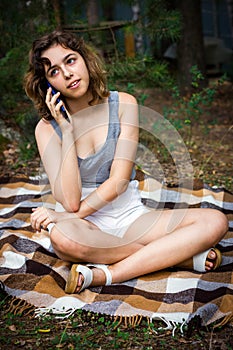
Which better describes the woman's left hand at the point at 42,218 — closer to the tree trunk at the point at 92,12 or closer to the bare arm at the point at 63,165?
the bare arm at the point at 63,165

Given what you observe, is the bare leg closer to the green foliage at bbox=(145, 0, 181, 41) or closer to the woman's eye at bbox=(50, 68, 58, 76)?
the woman's eye at bbox=(50, 68, 58, 76)

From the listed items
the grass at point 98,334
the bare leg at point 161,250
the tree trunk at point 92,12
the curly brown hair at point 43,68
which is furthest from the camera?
the tree trunk at point 92,12

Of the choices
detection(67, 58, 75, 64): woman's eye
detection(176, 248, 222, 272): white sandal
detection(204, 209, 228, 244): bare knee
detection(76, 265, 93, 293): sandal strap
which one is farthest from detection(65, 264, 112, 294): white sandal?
detection(67, 58, 75, 64): woman's eye

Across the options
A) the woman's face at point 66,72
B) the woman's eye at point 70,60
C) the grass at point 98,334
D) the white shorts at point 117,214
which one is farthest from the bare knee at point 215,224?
the woman's eye at point 70,60

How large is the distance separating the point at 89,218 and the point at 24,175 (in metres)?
1.50

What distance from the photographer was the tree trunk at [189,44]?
576 cm

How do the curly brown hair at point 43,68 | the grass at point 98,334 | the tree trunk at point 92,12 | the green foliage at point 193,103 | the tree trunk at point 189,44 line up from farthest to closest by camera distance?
Answer: the tree trunk at point 189,44 → the tree trunk at point 92,12 → the green foliage at point 193,103 → the curly brown hair at point 43,68 → the grass at point 98,334

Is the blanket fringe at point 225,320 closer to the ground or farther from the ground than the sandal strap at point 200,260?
closer to the ground

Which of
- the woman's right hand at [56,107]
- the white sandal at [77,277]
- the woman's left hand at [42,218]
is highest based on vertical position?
the woman's right hand at [56,107]

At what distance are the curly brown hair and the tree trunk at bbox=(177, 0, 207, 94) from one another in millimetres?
3475

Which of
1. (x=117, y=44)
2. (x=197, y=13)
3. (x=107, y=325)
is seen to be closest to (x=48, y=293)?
(x=107, y=325)

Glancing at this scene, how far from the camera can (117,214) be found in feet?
7.77

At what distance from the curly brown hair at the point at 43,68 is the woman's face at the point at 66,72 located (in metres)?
0.03

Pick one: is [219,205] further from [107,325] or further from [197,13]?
[197,13]
